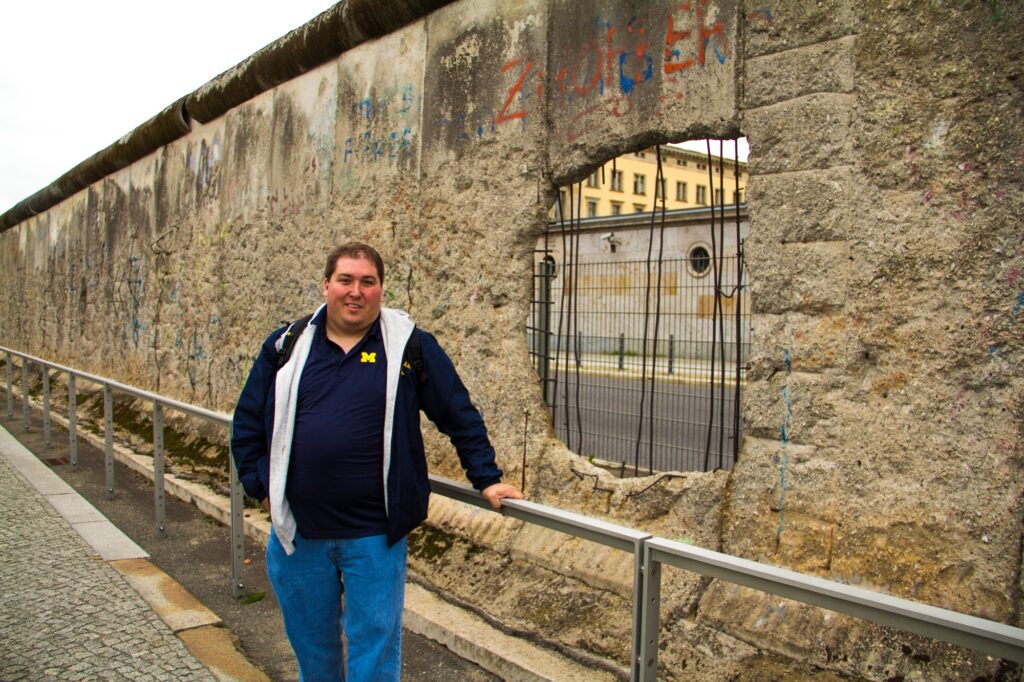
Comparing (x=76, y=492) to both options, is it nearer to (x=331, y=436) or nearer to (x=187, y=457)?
(x=187, y=457)

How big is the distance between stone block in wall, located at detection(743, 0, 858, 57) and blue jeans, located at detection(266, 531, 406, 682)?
224 cm

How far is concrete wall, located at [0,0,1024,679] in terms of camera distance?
2.63 meters

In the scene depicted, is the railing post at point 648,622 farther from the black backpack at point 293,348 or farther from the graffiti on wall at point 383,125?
the graffiti on wall at point 383,125

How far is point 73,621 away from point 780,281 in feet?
10.9

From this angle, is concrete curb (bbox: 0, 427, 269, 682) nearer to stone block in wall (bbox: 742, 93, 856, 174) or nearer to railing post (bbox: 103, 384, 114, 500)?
railing post (bbox: 103, 384, 114, 500)

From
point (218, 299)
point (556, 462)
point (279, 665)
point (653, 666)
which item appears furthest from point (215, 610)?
point (218, 299)

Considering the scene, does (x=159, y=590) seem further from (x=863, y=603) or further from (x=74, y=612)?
(x=863, y=603)

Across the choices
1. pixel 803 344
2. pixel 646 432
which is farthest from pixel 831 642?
pixel 646 432

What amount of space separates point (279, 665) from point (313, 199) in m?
3.46

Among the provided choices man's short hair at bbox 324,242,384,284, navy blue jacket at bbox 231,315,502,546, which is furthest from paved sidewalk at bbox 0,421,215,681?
man's short hair at bbox 324,242,384,284

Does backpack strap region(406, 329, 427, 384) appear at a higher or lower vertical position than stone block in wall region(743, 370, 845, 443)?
higher

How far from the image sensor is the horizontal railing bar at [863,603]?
1507 millimetres

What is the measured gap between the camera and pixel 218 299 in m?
7.60

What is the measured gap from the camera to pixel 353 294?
252 centimetres
